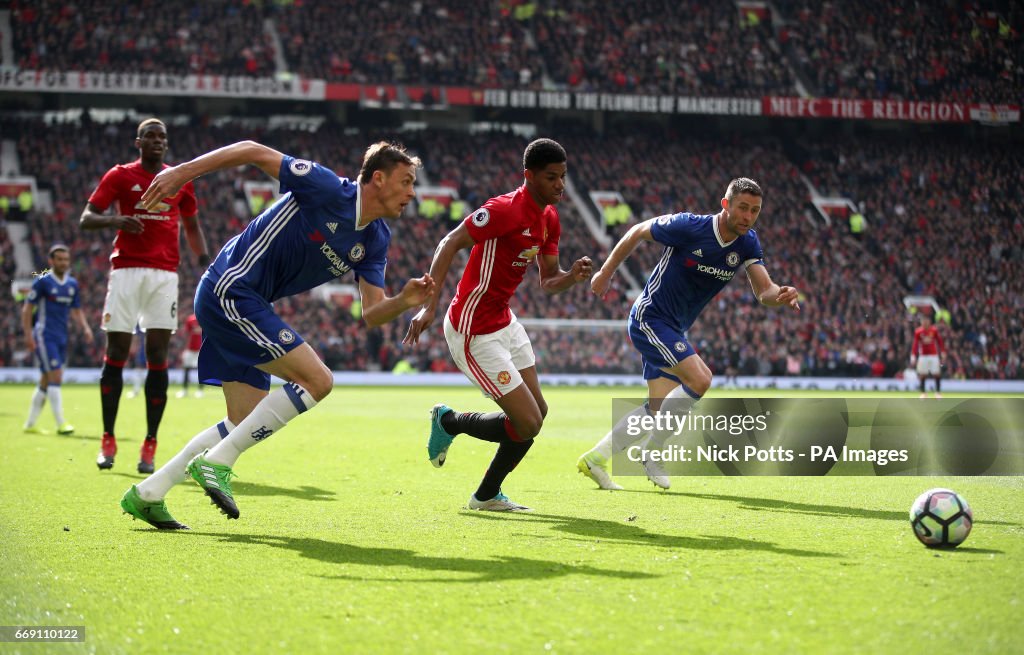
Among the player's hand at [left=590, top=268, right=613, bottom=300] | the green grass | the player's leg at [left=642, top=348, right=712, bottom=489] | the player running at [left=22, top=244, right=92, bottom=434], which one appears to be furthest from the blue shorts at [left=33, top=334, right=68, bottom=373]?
the player's leg at [left=642, top=348, right=712, bottom=489]

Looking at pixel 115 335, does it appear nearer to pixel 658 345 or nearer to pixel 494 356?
pixel 494 356

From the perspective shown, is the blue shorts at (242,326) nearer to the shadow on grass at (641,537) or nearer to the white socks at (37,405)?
the shadow on grass at (641,537)

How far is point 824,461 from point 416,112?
34616 mm

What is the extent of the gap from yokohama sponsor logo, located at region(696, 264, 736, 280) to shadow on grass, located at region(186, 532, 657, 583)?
406 centimetres

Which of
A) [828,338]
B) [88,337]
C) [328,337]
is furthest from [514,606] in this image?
[828,338]

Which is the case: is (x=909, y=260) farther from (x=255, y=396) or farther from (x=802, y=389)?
(x=255, y=396)

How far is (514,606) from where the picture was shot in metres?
3.91

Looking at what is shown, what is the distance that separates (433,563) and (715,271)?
4.38 metres

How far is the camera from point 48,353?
1369 centimetres

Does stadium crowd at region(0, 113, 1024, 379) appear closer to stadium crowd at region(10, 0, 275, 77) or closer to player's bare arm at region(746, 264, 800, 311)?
stadium crowd at region(10, 0, 275, 77)

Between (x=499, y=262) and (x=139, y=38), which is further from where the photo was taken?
(x=139, y=38)

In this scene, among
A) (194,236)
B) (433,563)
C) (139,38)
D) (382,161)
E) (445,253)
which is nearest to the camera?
(433,563)

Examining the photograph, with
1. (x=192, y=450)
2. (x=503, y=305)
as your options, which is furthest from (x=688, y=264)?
(x=192, y=450)

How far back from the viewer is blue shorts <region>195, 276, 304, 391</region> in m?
5.68
